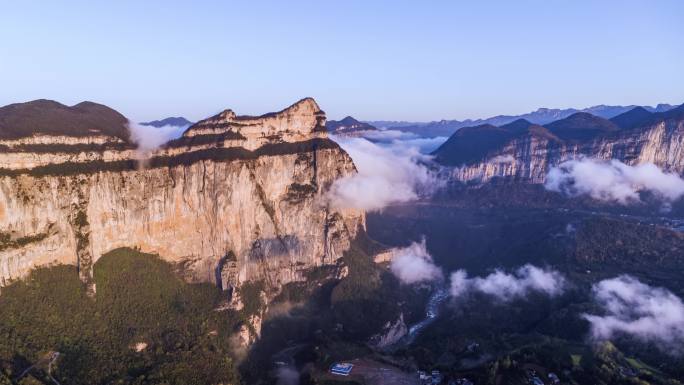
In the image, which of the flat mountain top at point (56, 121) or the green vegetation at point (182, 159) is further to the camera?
the flat mountain top at point (56, 121)

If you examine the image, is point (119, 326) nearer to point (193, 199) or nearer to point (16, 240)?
point (16, 240)

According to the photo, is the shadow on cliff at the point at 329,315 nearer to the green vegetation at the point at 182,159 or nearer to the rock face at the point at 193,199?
the rock face at the point at 193,199

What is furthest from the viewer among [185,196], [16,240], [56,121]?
[185,196]

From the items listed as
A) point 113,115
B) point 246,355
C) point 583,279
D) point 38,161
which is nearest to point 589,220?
point 583,279

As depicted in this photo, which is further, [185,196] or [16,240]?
[185,196]

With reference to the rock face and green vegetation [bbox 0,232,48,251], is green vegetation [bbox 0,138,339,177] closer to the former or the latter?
the rock face

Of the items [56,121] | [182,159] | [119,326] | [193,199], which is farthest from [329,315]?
[56,121]

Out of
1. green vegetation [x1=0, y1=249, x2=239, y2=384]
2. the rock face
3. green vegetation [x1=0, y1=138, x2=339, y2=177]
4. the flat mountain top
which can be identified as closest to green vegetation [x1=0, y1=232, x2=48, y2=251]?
the rock face

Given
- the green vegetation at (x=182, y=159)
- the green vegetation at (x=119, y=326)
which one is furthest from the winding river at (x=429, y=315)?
the green vegetation at (x=182, y=159)
